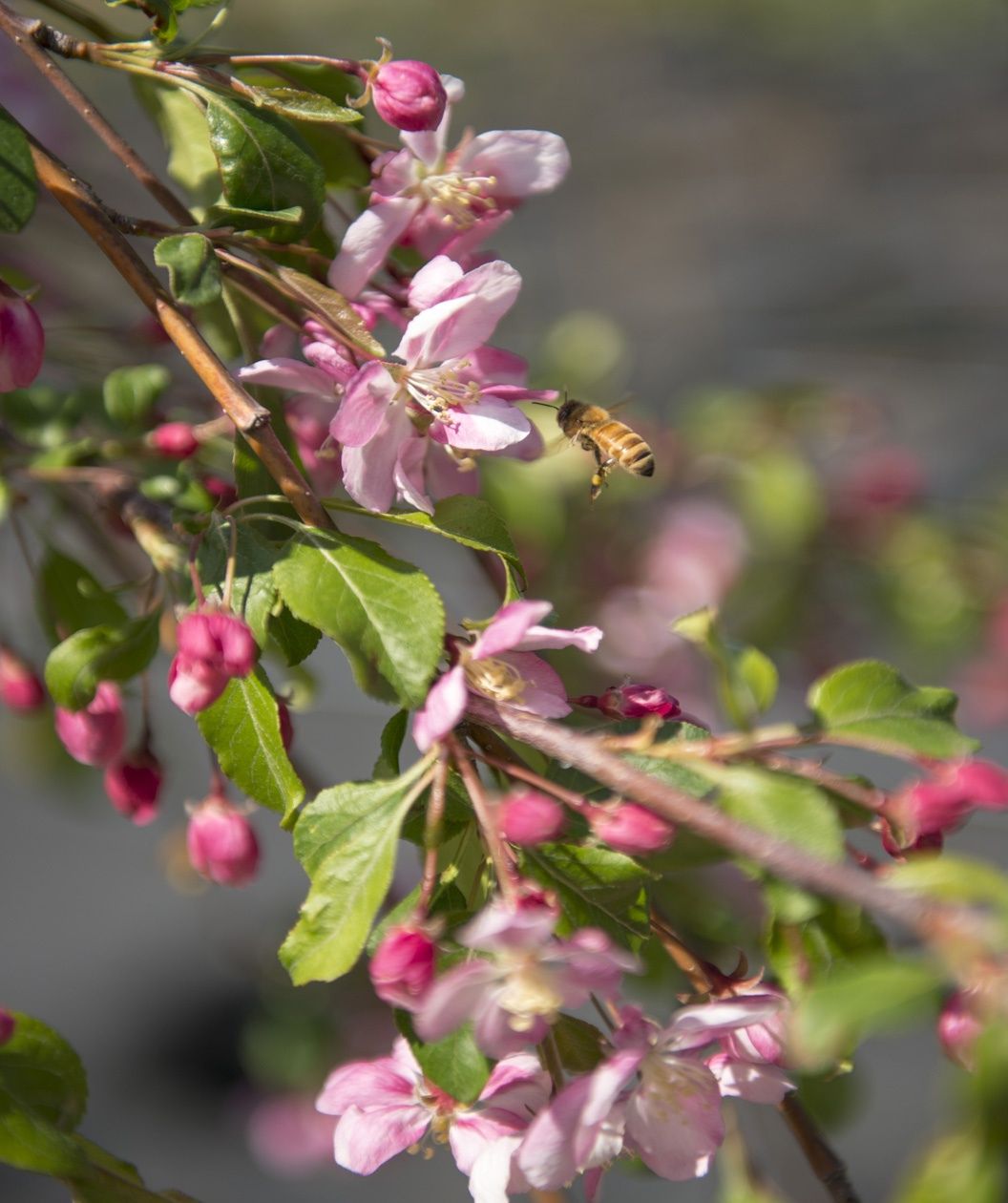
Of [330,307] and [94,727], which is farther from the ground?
[330,307]

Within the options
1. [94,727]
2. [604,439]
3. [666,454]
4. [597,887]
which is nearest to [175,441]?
[94,727]

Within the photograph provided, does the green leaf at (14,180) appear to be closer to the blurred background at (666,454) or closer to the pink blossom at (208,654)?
the pink blossom at (208,654)

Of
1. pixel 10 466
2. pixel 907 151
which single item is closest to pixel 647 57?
pixel 907 151

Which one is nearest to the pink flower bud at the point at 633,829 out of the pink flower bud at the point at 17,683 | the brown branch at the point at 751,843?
the brown branch at the point at 751,843

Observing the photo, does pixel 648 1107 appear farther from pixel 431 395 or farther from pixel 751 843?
pixel 431 395

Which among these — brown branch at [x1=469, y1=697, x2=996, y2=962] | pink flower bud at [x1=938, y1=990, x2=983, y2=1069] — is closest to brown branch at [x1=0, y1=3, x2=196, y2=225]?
brown branch at [x1=469, y1=697, x2=996, y2=962]

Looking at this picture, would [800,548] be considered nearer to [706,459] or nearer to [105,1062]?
[706,459]
